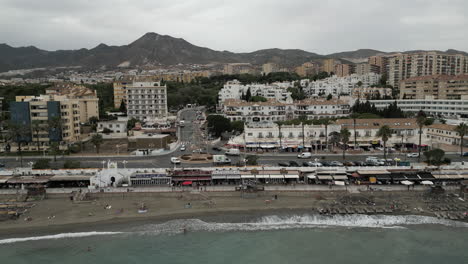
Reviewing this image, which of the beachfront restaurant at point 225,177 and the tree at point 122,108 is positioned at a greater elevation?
the tree at point 122,108

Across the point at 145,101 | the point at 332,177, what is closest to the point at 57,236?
the point at 332,177

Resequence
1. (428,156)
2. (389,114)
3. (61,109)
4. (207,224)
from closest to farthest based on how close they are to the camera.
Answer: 1. (207,224)
2. (428,156)
3. (61,109)
4. (389,114)

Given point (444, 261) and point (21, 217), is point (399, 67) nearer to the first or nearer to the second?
point (444, 261)

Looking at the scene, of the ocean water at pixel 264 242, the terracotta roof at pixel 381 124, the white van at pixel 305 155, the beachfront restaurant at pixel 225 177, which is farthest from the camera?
the terracotta roof at pixel 381 124

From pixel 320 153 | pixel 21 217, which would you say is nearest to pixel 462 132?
pixel 320 153

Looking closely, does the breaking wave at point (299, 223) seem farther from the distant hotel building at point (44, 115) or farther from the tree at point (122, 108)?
the tree at point (122, 108)

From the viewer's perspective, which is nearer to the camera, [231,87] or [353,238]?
[353,238]

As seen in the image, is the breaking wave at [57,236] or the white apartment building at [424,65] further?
the white apartment building at [424,65]

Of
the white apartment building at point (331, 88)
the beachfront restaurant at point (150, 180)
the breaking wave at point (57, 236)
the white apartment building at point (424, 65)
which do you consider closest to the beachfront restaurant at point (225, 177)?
the beachfront restaurant at point (150, 180)
